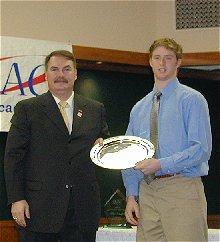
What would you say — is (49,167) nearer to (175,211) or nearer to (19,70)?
(175,211)

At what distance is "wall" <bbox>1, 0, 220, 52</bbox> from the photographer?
4.94 meters

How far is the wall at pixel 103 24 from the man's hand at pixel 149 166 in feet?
8.32

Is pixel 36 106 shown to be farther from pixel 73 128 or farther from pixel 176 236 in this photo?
pixel 176 236

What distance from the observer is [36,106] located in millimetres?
3096

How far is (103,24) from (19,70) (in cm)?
105

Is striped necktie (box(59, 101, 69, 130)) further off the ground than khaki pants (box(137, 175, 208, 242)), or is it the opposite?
striped necktie (box(59, 101, 69, 130))

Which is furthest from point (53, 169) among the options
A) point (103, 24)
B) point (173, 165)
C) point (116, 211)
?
point (103, 24)

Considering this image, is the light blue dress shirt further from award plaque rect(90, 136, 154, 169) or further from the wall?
the wall

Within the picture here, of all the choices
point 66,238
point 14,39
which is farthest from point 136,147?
point 14,39

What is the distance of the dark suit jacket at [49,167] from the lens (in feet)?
9.66

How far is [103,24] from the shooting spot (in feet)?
17.7

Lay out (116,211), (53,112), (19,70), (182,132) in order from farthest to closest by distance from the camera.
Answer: (19,70)
(116,211)
(53,112)
(182,132)

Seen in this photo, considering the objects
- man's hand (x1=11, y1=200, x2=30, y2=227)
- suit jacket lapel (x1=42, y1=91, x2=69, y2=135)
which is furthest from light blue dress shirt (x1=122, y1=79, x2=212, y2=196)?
man's hand (x1=11, y1=200, x2=30, y2=227)

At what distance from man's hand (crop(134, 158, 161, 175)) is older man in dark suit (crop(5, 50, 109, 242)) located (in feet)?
1.27
